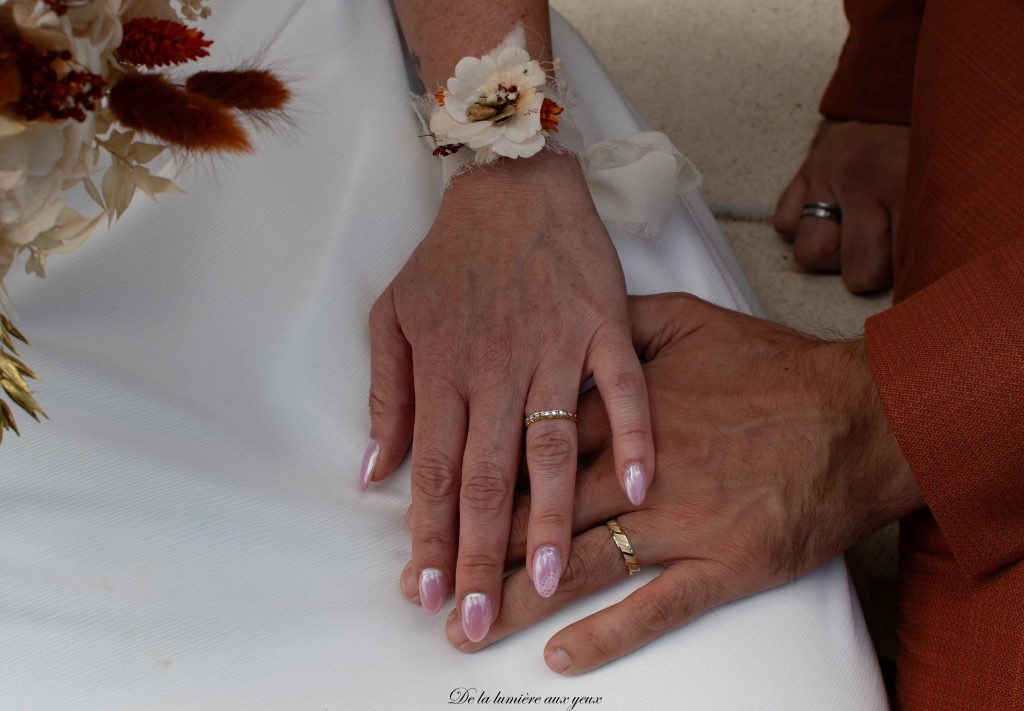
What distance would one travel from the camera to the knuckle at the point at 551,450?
749mm

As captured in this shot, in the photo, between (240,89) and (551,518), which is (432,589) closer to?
(551,518)

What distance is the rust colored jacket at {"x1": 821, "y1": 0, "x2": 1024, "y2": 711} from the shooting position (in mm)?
688

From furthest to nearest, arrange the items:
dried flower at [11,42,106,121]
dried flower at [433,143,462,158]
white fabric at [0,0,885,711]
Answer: dried flower at [433,143,462,158] → white fabric at [0,0,885,711] → dried flower at [11,42,106,121]

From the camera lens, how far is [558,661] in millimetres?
689

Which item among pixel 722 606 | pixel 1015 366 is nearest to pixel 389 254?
pixel 722 606

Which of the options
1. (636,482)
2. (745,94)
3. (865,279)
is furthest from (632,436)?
(745,94)

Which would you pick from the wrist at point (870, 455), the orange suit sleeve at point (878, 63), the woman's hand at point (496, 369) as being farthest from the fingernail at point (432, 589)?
the orange suit sleeve at point (878, 63)

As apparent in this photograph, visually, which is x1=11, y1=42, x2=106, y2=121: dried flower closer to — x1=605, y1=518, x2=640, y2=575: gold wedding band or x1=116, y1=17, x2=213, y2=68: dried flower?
x1=116, y1=17, x2=213, y2=68: dried flower

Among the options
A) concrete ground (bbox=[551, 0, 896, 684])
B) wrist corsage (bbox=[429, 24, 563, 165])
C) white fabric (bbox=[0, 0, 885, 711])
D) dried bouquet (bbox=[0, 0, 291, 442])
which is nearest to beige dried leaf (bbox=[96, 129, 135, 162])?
dried bouquet (bbox=[0, 0, 291, 442])

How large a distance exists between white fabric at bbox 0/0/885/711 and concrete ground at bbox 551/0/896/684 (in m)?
0.64

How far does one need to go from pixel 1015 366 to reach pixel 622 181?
1.25 feet

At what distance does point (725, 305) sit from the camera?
0.91m

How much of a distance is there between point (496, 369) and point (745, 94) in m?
1.17

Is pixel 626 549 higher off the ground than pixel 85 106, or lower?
lower
